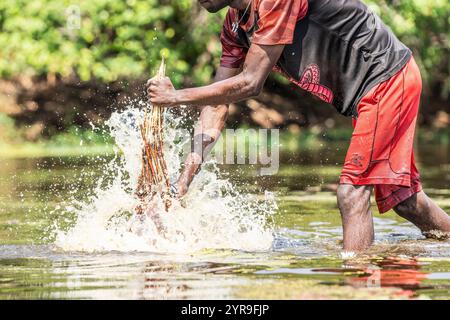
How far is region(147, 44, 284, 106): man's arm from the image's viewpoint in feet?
23.6

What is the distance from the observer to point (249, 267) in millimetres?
6957

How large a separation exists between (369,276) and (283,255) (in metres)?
1.08

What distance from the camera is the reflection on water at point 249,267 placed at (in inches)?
241

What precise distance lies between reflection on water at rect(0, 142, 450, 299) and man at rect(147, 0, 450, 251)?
497mm

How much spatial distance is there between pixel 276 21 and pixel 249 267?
5.06ft

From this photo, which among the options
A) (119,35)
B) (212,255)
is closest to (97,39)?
(119,35)

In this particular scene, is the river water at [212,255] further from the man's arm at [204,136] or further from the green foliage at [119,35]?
the green foliage at [119,35]

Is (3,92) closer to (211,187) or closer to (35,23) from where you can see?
(35,23)

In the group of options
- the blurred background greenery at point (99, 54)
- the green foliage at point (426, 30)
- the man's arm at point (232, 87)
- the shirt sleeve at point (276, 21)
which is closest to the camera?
the shirt sleeve at point (276, 21)

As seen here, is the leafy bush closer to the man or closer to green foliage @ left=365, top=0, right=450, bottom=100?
green foliage @ left=365, top=0, right=450, bottom=100

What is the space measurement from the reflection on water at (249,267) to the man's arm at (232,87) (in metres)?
1.03

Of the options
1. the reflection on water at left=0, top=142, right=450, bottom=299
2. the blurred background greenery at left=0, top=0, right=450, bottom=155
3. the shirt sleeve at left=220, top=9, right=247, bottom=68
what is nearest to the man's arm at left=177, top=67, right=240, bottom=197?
the shirt sleeve at left=220, top=9, right=247, bottom=68

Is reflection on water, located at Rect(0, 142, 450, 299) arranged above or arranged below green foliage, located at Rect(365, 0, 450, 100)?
below

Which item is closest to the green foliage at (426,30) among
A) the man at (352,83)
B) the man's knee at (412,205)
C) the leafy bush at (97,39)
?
the leafy bush at (97,39)
